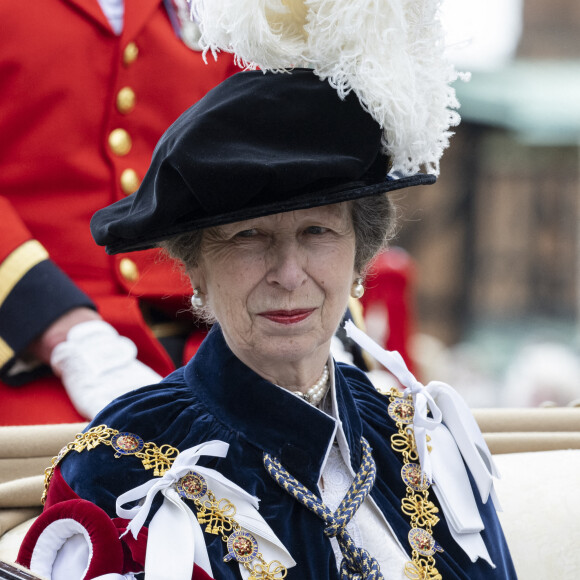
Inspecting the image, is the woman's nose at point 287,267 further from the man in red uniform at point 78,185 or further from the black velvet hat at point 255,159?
the man in red uniform at point 78,185

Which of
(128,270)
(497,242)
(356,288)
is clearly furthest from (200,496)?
(497,242)

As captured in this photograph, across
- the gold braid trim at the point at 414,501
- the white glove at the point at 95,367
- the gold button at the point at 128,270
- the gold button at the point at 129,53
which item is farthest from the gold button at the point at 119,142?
the gold braid trim at the point at 414,501

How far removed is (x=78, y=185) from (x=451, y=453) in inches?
45.9

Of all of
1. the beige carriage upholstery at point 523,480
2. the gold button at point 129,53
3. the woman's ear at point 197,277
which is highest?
the gold button at point 129,53

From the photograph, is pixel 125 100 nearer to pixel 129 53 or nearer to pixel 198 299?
pixel 129 53

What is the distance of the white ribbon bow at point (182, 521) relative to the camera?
154cm

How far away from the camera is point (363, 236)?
1.98m

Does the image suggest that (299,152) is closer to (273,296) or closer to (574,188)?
(273,296)

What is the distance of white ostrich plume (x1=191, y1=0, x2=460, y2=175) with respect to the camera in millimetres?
1723

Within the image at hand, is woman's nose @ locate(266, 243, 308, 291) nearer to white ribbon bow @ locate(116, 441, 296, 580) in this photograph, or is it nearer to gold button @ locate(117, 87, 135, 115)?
white ribbon bow @ locate(116, 441, 296, 580)

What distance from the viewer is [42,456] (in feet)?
7.04

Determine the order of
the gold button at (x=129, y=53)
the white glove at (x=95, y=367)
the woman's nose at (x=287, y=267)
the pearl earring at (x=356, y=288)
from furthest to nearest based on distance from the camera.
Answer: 1. the gold button at (x=129, y=53)
2. the white glove at (x=95, y=367)
3. the pearl earring at (x=356, y=288)
4. the woman's nose at (x=287, y=267)

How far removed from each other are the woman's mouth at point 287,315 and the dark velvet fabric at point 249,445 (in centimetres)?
11

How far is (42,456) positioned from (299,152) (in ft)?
3.13
